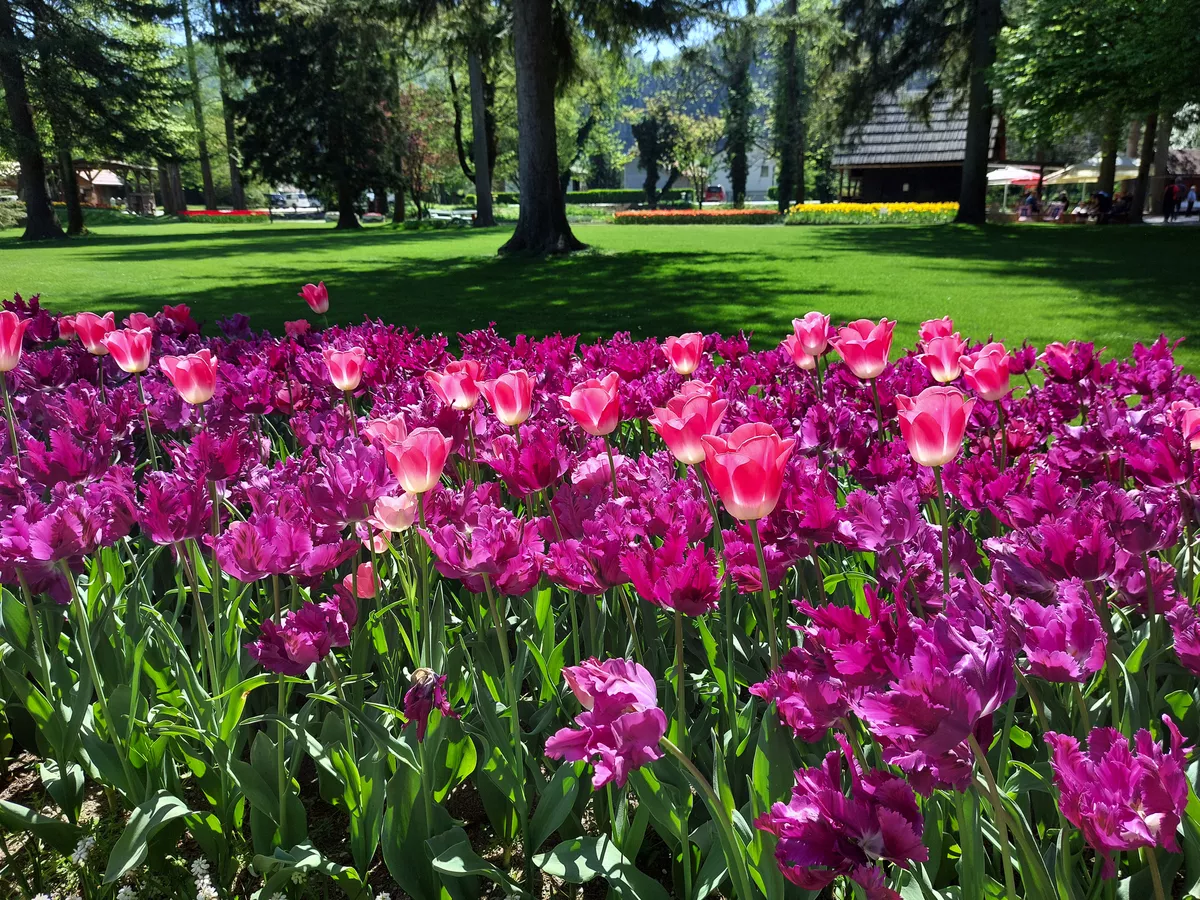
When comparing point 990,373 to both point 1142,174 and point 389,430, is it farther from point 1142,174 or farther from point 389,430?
point 1142,174

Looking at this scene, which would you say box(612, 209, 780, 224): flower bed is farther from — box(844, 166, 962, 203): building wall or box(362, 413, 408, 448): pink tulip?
box(362, 413, 408, 448): pink tulip

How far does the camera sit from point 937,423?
5.53ft

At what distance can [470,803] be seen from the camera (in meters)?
2.22

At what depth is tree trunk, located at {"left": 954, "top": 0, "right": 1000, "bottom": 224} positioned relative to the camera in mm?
23984

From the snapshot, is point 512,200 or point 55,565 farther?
point 512,200

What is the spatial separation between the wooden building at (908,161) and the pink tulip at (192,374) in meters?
46.2

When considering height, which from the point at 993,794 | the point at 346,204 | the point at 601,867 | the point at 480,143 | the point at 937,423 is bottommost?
the point at 601,867

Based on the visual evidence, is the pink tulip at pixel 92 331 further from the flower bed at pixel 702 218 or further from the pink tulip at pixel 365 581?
the flower bed at pixel 702 218

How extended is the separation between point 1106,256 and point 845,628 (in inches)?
684

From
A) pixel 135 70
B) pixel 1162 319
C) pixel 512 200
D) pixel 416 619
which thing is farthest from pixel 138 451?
pixel 512 200

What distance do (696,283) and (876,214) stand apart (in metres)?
26.6

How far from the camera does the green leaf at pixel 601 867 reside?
1.54 metres

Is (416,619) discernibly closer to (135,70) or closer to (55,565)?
(55,565)

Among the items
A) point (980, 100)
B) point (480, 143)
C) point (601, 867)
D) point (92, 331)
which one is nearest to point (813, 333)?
point (601, 867)
